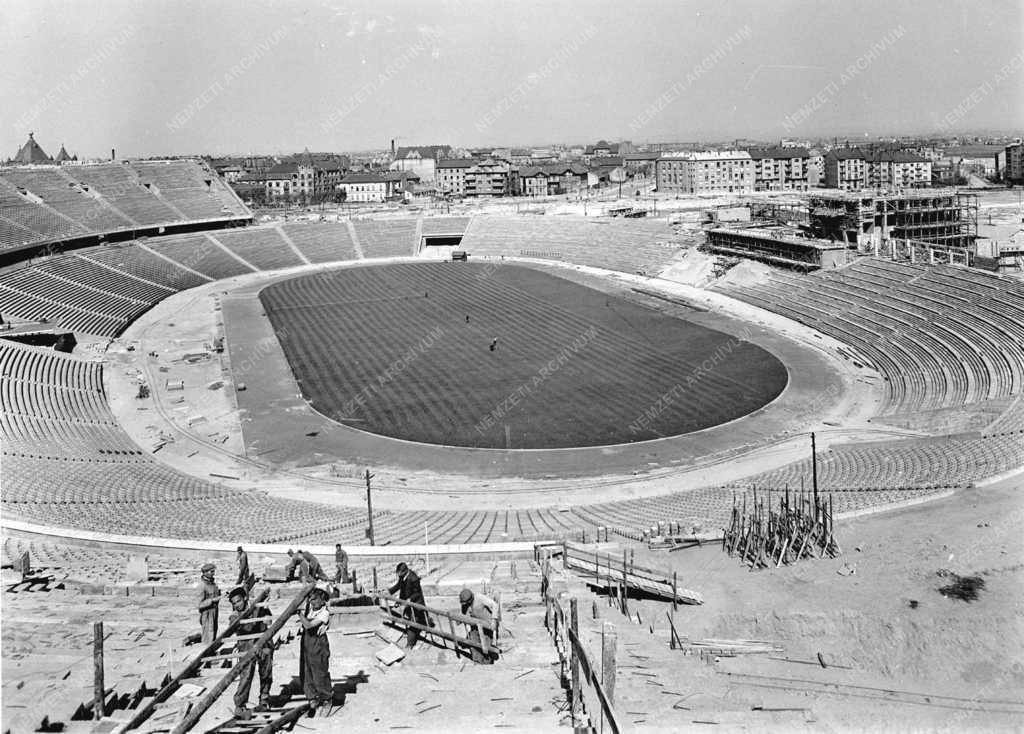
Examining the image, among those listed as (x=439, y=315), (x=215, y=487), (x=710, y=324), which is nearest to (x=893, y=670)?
(x=215, y=487)

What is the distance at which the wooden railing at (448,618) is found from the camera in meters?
10.5

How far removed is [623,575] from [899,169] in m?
131

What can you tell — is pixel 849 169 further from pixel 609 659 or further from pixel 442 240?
pixel 609 659

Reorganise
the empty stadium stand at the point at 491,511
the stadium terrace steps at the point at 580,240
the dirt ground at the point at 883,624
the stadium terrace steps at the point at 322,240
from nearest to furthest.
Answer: the dirt ground at the point at 883,624
the empty stadium stand at the point at 491,511
the stadium terrace steps at the point at 580,240
the stadium terrace steps at the point at 322,240

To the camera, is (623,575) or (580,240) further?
(580,240)

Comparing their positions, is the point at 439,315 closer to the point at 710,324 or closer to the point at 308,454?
the point at 710,324

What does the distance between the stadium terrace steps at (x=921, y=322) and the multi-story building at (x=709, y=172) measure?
83.3 meters

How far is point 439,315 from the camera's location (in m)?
59.7

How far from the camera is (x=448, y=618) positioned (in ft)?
36.7

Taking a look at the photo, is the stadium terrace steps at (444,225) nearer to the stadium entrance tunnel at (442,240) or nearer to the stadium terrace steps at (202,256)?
the stadium entrance tunnel at (442,240)

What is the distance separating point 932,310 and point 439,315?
2905 cm

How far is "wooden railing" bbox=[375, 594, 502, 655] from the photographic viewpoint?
10523 millimetres

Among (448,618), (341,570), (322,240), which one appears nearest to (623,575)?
(341,570)

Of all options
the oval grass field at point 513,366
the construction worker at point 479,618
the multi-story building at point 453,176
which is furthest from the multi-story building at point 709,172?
the construction worker at point 479,618
